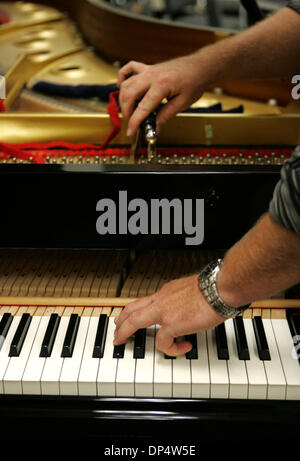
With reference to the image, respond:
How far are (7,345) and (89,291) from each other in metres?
0.34

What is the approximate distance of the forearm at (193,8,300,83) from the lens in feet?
6.81

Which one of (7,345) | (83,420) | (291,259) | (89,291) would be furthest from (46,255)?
(291,259)

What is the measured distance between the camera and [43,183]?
1.57m

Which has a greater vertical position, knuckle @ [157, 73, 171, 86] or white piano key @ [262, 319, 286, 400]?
knuckle @ [157, 73, 171, 86]

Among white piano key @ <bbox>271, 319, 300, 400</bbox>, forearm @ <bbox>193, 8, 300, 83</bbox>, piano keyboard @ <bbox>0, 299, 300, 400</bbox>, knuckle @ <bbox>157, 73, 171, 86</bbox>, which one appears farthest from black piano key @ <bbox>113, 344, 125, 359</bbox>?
forearm @ <bbox>193, 8, 300, 83</bbox>

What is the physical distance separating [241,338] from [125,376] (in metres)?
0.37

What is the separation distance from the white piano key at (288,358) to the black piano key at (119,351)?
18.0 inches

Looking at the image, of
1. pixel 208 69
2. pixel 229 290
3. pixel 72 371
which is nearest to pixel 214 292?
pixel 229 290

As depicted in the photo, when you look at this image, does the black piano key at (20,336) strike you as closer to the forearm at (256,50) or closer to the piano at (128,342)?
the piano at (128,342)

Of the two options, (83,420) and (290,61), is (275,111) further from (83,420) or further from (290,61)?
(83,420)

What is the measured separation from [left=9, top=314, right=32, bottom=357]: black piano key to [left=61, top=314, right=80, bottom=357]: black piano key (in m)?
0.13

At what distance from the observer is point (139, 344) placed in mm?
1547

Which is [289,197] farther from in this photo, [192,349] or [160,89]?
[160,89]

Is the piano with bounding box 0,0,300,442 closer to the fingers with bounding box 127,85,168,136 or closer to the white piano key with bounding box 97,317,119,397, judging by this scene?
the white piano key with bounding box 97,317,119,397
